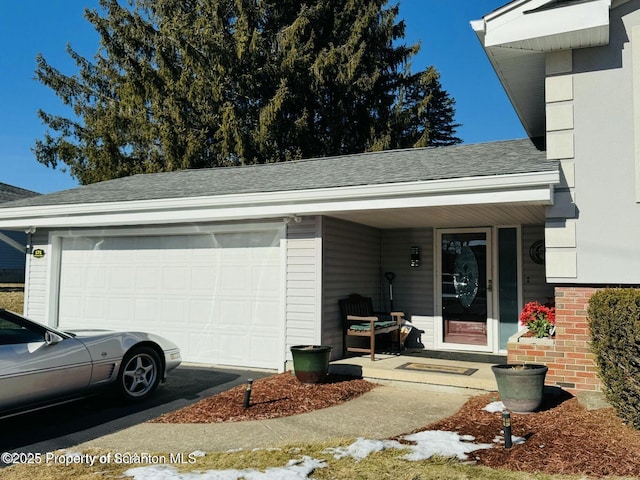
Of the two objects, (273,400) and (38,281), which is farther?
(38,281)

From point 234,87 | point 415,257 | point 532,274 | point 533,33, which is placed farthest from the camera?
point 234,87

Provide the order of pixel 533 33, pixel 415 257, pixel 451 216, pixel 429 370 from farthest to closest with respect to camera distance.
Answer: pixel 415 257, pixel 451 216, pixel 429 370, pixel 533 33

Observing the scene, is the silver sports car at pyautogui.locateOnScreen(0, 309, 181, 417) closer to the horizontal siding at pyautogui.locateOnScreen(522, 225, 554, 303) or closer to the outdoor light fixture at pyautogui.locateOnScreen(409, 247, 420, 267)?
the outdoor light fixture at pyautogui.locateOnScreen(409, 247, 420, 267)

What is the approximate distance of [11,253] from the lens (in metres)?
25.0

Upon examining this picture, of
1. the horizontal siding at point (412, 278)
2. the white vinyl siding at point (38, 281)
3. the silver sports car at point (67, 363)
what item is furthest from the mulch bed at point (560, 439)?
the white vinyl siding at point (38, 281)

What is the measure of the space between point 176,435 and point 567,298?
4.56 meters

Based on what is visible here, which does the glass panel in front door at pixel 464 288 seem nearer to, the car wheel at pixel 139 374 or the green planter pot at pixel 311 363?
the green planter pot at pixel 311 363

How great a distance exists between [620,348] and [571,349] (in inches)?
59.6

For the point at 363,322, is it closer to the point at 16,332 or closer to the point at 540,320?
the point at 540,320

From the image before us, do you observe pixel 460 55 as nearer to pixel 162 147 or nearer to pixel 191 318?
pixel 162 147

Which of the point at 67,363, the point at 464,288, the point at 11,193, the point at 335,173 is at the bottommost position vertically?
the point at 67,363

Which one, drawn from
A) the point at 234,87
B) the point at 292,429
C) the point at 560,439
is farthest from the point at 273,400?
the point at 234,87

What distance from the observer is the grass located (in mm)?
3939

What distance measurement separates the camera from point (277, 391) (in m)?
6.68
